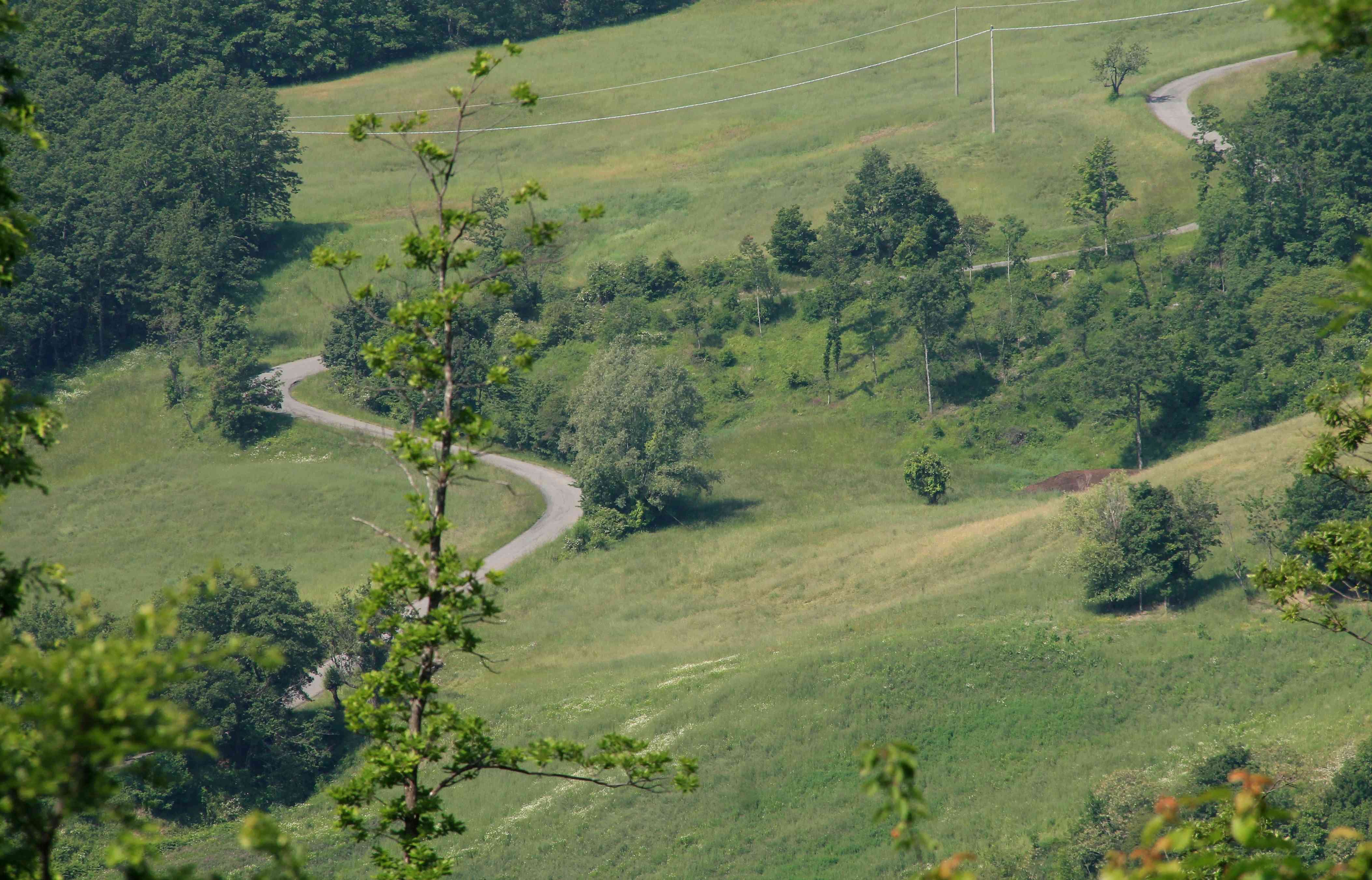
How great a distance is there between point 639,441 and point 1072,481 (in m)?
28.4

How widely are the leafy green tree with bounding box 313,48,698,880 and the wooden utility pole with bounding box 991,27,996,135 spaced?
109 metres

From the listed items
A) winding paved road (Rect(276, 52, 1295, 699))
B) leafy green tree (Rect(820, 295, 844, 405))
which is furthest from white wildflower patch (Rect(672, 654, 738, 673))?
leafy green tree (Rect(820, 295, 844, 405))

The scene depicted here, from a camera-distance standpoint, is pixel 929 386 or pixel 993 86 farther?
pixel 993 86

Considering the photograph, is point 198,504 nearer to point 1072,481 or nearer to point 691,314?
point 691,314

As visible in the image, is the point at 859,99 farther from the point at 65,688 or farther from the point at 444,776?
the point at 65,688

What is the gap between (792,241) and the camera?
106 metres

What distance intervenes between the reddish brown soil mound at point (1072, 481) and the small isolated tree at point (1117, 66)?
52.2m

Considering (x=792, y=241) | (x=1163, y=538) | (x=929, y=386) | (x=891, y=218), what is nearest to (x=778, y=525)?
(x=929, y=386)

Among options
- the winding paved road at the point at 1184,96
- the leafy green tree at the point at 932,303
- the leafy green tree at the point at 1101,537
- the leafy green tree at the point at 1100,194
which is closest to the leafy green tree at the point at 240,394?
the leafy green tree at the point at 932,303

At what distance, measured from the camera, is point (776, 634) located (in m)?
62.3

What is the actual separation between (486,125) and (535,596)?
85.2 meters

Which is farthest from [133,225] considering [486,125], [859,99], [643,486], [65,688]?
[65,688]

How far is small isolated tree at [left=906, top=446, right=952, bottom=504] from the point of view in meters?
80.5

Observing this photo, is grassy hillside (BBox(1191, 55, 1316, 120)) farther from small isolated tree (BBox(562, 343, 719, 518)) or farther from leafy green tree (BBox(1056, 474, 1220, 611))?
leafy green tree (BBox(1056, 474, 1220, 611))
